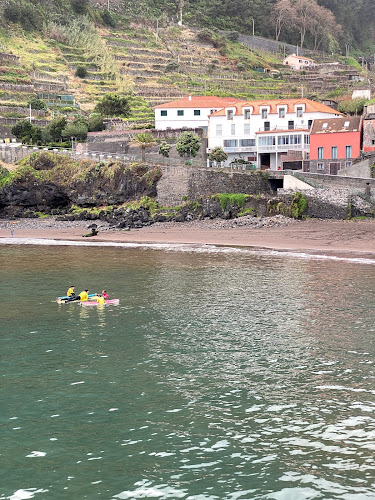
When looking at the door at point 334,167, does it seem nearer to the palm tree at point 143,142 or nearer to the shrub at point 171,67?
the palm tree at point 143,142

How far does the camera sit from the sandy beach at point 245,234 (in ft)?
174

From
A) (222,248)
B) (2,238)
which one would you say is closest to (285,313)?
(222,248)

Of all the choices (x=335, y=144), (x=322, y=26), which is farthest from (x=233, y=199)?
(x=322, y=26)

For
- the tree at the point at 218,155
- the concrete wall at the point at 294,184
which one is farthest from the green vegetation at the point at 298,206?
the tree at the point at 218,155

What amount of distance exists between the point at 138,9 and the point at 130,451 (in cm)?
14981

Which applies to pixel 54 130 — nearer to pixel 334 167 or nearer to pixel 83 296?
pixel 334 167

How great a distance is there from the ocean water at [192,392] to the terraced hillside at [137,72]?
196 feet

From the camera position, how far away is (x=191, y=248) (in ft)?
181

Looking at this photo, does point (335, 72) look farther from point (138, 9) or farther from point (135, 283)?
point (135, 283)

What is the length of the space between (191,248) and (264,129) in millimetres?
26744

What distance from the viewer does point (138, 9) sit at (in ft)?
504

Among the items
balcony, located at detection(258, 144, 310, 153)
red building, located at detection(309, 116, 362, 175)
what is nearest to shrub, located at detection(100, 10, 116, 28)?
balcony, located at detection(258, 144, 310, 153)

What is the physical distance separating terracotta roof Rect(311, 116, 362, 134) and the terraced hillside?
2795 centimetres

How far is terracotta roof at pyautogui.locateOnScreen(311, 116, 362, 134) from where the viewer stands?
67.1 m
